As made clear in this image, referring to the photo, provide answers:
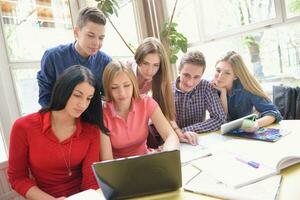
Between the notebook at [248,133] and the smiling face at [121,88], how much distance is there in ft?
1.82

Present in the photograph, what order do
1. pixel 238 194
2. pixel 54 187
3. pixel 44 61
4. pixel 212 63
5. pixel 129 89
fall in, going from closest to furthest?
pixel 238 194 < pixel 54 187 < pixel 129 89 < pixel 44 61 < pixel 212 63

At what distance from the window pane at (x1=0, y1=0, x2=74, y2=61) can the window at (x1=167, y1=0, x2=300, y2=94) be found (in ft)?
4.69

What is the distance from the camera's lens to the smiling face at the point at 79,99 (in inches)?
49.3

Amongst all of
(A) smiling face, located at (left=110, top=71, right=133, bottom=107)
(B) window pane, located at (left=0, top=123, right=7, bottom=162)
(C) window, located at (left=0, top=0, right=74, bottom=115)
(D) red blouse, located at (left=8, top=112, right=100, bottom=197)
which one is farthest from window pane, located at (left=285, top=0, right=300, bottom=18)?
(B) window pane, located at (left=0, top=123, right=7, bottom=162)

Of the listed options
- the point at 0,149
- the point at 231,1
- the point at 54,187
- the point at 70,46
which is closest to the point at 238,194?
the point at 54,187

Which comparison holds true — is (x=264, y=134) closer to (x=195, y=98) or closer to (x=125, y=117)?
(x=195, y=98)

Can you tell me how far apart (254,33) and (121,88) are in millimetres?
2017

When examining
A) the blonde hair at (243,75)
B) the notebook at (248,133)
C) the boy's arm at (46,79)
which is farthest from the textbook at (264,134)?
the boy's arm at (46,79)

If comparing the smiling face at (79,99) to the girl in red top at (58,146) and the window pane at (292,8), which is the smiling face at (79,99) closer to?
the girl in red top at (58,146)

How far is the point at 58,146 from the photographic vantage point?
4.07 ft

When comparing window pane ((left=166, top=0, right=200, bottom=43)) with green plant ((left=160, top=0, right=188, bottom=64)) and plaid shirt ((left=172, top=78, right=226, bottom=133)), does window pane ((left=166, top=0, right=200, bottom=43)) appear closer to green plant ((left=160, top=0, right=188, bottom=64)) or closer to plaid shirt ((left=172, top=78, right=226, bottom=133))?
green plant ((left=160, top=0, right=188, bottom=64))

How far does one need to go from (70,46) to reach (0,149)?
898 mm

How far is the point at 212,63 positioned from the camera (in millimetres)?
3266

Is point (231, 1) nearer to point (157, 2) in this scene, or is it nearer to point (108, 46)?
point (157, 2)
